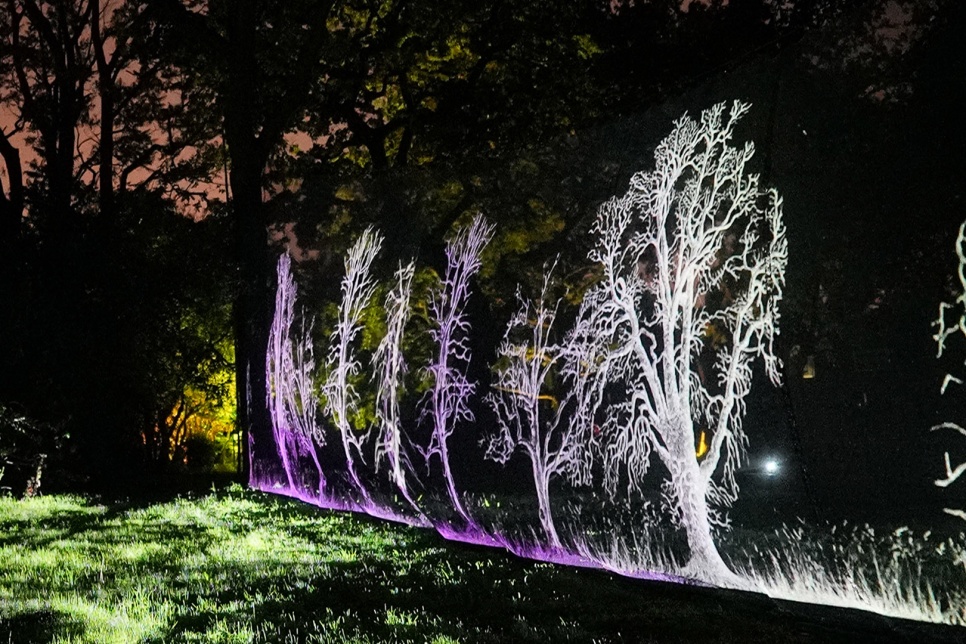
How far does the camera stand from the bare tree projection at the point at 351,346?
11.5m

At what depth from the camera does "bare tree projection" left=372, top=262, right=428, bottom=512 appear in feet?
34.0

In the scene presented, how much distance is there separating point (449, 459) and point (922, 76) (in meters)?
5.77

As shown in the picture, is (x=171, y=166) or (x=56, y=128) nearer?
(x=56, y=128)

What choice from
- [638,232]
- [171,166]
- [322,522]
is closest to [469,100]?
[171,166]

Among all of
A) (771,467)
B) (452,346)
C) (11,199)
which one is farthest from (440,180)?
(11,199)

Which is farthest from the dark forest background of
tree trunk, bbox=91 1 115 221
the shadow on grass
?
the shadow on grass

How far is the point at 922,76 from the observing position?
4.87m

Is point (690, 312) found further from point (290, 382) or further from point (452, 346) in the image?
point (290, 382)

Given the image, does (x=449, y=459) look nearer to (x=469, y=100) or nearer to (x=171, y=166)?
(x=469, y=100)

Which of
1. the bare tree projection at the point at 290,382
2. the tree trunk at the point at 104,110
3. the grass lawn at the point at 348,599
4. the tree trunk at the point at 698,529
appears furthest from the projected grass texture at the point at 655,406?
the tree trunk at the point at 104,110

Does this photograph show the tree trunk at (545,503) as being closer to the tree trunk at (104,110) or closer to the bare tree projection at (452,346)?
the bare tree projection at (452,346)

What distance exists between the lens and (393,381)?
1050 centimetres

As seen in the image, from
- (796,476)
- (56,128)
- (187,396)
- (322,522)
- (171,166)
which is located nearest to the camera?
(796,476)

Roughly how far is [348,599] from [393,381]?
14.5ft
